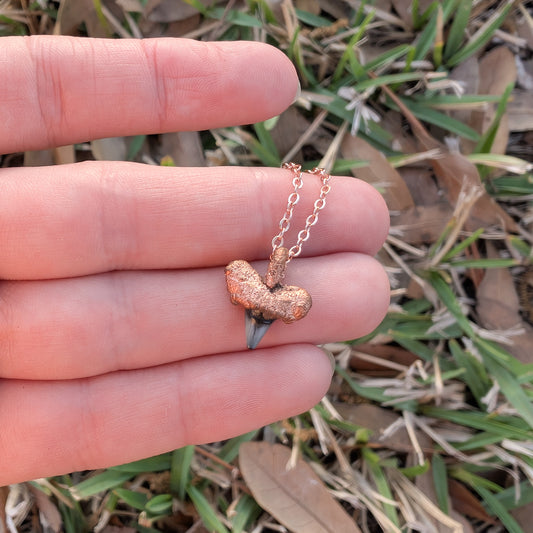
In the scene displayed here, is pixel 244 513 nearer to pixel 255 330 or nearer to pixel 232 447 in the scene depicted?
pixel 232 447

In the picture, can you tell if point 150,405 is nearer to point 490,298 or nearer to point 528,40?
point 490,298

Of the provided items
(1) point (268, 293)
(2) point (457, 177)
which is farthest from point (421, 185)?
(1) point (268, 293)

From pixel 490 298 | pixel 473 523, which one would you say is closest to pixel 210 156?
pixel 490 298

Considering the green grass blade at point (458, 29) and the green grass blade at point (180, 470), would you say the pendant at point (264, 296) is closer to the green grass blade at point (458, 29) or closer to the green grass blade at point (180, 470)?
the green grass blade at point (180, 470)

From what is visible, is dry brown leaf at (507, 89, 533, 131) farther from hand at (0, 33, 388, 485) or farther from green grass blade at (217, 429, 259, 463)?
green grass blade at (217, 429, 259, 463)

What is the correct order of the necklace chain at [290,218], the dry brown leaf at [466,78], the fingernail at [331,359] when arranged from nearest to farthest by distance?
the necklace chain at [290,218] < the fingernail at [331,359] < the dry brown leaf at [466,78]

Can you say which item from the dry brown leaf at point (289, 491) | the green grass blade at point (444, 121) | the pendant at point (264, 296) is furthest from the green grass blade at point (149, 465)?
the green grass blade at point (444, 121)
